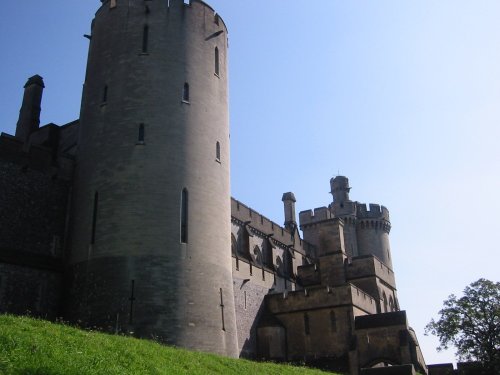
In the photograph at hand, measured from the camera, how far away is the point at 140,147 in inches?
848

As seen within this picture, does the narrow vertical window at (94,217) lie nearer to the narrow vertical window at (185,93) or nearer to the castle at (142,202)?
the castle at (142,202)

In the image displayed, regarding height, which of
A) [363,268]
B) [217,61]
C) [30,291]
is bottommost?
[30,291]

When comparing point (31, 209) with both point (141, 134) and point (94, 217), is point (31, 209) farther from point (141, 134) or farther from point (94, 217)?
point (141, 134)

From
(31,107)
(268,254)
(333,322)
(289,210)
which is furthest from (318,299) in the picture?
(289,210)

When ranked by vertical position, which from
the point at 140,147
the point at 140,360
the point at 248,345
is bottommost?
the point at 140,360

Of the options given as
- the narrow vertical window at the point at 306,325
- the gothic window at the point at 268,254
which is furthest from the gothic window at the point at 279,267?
the narrow vertical window at the point at 306,325

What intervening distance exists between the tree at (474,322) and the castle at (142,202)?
Answer: 444 cm

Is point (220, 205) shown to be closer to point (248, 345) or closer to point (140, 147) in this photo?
point (140, 147)

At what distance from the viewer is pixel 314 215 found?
158 ft

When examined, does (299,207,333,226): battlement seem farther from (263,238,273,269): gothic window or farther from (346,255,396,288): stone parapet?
(346,255,396,288): stone parapet

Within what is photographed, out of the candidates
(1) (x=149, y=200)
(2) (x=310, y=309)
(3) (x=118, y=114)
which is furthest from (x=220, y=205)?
(2) (x=310, y=309)

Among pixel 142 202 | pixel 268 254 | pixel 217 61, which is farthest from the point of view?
pixel 268 254

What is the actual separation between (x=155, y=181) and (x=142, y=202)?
941 millimetres

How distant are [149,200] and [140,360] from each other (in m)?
8.38
